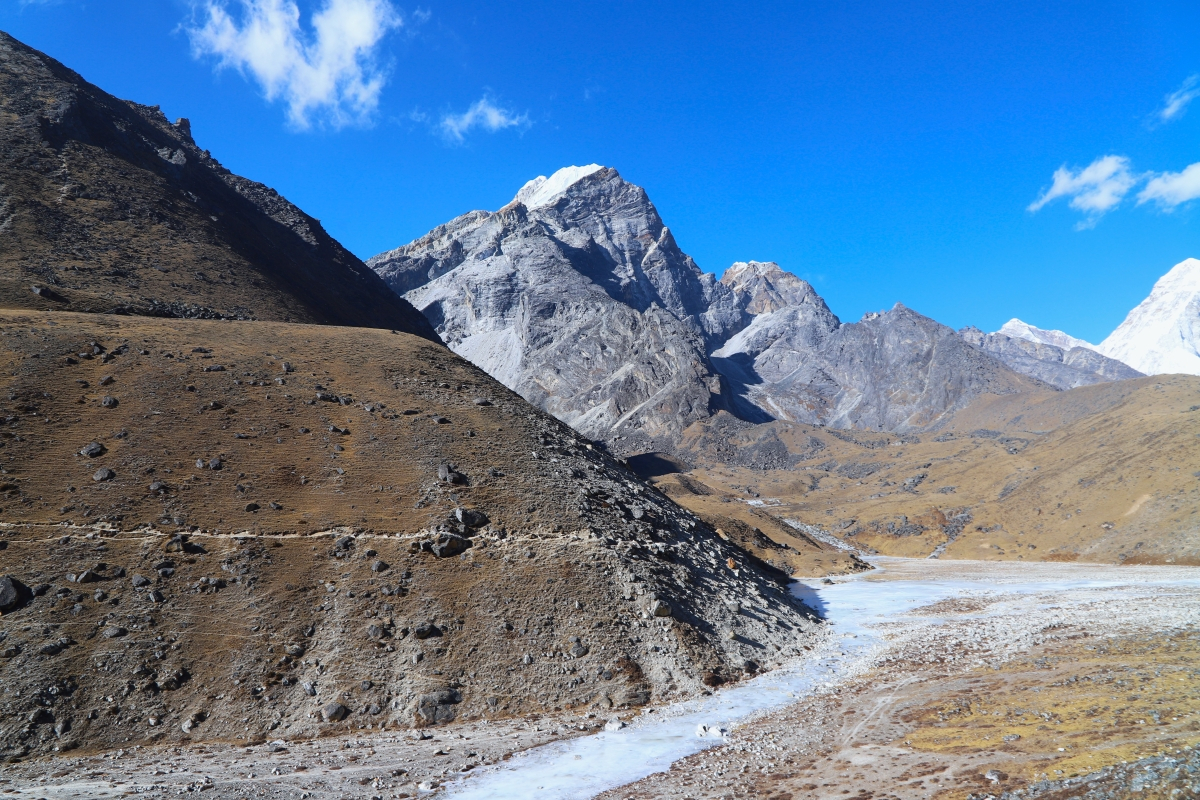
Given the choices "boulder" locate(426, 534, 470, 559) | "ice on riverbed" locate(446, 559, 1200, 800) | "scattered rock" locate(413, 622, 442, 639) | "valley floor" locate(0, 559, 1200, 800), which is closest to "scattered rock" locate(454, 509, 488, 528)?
"boulder" locate(426, 534, 470, 559)

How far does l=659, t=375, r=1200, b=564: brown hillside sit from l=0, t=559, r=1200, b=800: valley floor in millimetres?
57810

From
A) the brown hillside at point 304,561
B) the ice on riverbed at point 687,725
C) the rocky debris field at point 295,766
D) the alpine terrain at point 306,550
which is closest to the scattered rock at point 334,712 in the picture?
the alpine terrain at point 306,550

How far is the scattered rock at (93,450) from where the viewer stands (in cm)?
3284

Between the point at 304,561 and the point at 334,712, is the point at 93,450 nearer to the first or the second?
the point at 304,561

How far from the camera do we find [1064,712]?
831 inches

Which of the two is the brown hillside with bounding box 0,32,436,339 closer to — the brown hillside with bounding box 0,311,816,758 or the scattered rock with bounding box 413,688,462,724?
the brown hillside with bounding box 0,311,816,758

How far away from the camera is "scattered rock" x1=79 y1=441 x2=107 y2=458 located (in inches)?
1293

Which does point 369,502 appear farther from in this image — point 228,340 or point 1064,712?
point 1064,712

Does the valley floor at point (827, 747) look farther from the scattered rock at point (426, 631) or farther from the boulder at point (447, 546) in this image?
the boulder at point (447, 546)

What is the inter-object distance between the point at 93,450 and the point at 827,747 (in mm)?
36870

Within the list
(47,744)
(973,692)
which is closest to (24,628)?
(47,744)

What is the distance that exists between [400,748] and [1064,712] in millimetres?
22836

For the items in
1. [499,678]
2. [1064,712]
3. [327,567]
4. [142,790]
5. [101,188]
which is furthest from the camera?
[101,188]

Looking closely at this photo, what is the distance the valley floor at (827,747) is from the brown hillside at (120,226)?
45.1 m
